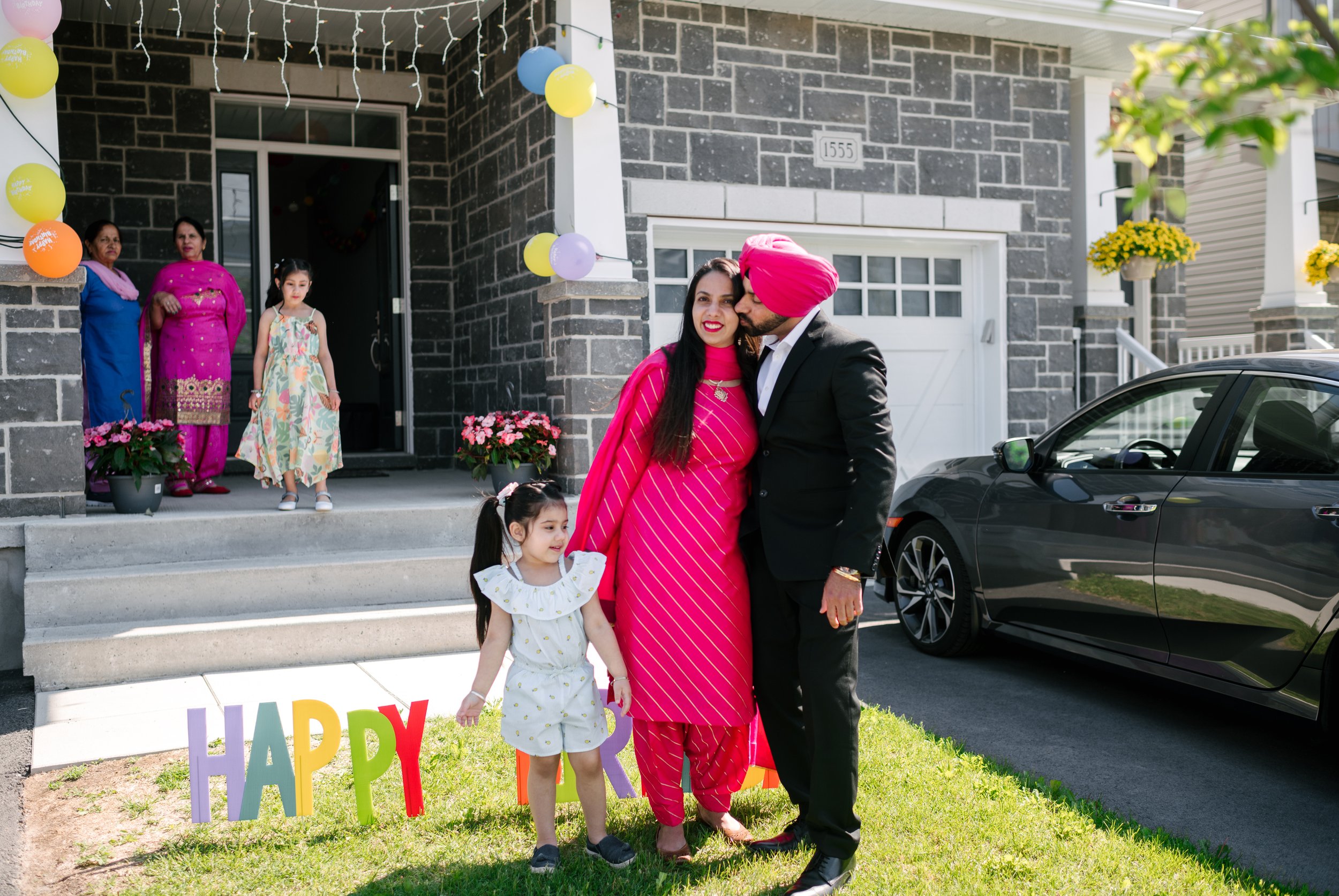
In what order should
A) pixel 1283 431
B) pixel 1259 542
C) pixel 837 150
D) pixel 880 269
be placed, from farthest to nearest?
1. pixel 880 269
2. pixel 837 150
3. pixel 1283 431
4. pixel 1259 542

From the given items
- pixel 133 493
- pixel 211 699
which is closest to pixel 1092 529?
pixel 211 699

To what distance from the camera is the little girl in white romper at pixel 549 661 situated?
3.23 metres

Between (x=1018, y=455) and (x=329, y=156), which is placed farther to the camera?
(x=329, y=156)

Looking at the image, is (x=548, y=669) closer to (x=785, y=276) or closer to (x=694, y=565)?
(x=694, y=565)

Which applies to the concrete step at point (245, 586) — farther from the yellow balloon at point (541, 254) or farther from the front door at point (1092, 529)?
the front door at point (1092, 529)

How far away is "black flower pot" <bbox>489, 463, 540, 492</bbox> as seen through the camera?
22.9 ft

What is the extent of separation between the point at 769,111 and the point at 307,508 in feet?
13.7

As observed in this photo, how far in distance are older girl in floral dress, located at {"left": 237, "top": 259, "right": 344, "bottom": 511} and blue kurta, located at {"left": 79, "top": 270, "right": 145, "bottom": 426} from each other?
1.02 metres

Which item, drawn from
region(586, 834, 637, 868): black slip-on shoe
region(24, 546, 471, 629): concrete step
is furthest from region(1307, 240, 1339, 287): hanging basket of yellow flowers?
region(586, 834, 637, 868): black slip-on shoe

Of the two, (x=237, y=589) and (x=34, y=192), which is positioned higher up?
(x=34, y=192)

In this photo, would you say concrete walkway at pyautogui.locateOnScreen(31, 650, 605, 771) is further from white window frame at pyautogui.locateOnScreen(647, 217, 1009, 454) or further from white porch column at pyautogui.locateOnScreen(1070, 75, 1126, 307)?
white porch column at pyautogui.locateOnScreen(1070, 75, 1126, 307)

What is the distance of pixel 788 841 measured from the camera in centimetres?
341

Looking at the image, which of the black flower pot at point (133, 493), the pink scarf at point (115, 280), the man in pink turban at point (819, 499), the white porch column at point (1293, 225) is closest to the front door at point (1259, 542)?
the man in pink turban at point (819, 499)

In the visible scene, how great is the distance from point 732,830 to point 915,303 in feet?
20.2
